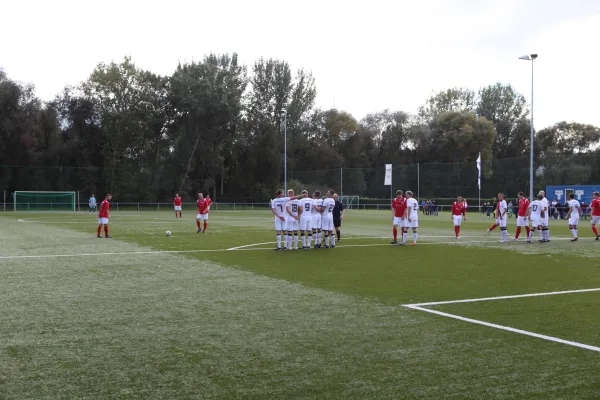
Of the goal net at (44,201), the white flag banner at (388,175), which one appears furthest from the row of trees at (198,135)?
the white flag banner at (388,175)

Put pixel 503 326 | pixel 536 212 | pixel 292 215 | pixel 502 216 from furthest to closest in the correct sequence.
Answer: pixel 502 216, pixel 536 212, pixel 292 215, pixel 503 326

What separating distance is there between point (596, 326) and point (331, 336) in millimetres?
3385

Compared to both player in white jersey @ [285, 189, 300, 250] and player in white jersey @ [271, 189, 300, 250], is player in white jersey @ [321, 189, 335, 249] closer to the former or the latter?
player in white jersey @ [285, 189, 300, 250]

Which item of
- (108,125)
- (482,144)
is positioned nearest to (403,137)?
(482,144)

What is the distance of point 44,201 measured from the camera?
181 feet

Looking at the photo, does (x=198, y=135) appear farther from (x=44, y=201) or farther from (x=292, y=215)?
(x=292, y=215)

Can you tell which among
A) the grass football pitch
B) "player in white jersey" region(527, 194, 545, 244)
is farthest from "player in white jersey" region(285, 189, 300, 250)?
"player in white jersey" region(527, 194, 545, 244)

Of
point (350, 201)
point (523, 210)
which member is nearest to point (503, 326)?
point (523, 210)

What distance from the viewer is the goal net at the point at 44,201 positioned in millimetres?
54094

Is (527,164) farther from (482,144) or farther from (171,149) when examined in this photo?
(171,149)

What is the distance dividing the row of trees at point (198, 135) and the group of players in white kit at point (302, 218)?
42.7 meters

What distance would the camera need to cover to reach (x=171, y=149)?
220 feet

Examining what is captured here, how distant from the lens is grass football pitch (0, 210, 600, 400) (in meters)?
4.95

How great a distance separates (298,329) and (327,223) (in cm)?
1170
